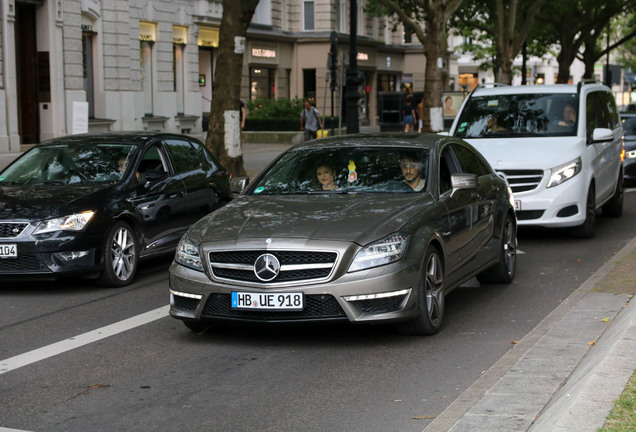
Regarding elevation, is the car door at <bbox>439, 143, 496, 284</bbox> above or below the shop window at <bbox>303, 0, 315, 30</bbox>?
below

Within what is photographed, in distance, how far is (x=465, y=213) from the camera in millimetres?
8539

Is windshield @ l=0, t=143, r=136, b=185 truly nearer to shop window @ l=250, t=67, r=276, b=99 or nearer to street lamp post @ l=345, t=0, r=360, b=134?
street lamp post @ l=345, t=0, r=360, b=134

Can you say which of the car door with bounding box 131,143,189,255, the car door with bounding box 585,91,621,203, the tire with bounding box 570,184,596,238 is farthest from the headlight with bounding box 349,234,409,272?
the car door with bounding box 585,91,621,203

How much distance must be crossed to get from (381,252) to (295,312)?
73 centimetres

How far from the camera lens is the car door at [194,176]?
37.8ft

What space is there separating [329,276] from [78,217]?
12.0 feet

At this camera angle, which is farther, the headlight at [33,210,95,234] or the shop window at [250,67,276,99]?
the shop window at [250,67,276,99]

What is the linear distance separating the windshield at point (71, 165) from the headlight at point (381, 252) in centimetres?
433

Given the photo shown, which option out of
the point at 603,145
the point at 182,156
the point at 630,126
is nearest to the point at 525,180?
the point at 603,145

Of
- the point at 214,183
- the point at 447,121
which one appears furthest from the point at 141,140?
the point at 447,121

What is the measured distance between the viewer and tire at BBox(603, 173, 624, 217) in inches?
612

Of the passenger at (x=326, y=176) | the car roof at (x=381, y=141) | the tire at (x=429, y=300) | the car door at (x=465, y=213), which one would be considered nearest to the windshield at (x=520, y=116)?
the car door at (x=465, y=213)

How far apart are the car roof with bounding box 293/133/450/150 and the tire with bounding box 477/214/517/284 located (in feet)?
4.58

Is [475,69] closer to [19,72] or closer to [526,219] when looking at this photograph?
[19,72]
